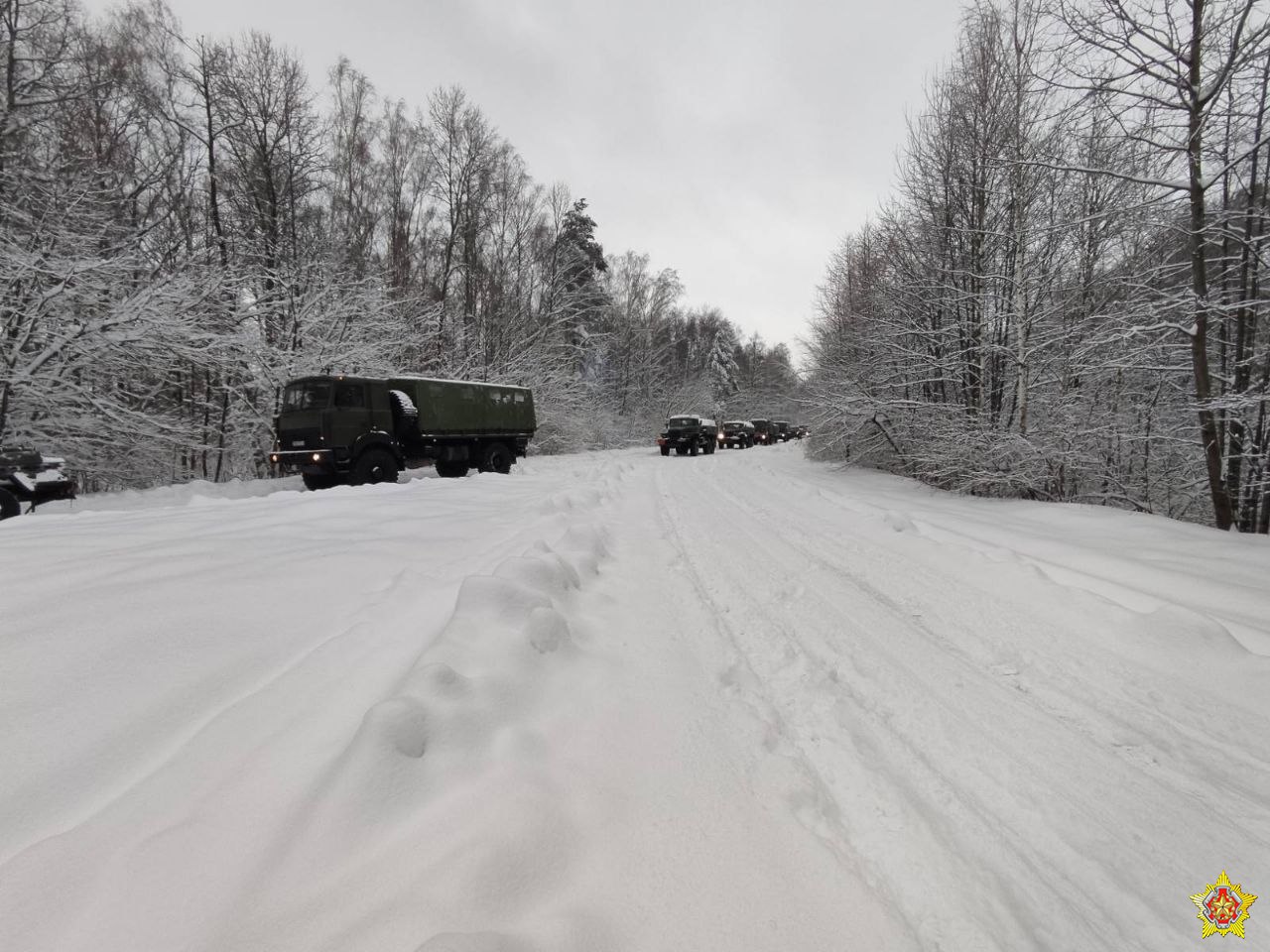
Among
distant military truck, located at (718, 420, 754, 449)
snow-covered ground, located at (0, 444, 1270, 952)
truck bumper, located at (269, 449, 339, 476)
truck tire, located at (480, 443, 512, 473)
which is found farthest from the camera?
distant military truck, located at (718, 420, 754, 449)

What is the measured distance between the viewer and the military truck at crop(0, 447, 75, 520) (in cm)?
707

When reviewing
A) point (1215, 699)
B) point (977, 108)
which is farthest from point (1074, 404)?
point (1215, 699)

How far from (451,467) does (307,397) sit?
3967 millimetres

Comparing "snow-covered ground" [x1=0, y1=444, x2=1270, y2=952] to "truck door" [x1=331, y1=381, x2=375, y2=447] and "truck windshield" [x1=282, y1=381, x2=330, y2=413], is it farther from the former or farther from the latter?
"truck windshield" [x1=282, y1=381, x2=330, y2=413]

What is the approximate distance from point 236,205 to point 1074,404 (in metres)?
22.3

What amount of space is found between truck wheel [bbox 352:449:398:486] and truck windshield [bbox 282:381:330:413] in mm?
1343

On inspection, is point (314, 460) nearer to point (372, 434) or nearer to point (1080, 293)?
point (372, 434)

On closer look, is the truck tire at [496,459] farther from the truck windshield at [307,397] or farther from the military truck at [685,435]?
the military truck at [685,435]

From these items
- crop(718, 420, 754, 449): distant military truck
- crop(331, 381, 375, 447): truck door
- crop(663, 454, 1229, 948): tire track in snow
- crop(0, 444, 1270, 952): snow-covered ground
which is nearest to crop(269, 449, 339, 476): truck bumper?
crop(331, 381, 375, 447): truck door

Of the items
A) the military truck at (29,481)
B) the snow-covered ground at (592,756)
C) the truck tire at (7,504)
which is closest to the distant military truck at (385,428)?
the military truck at (29,481)

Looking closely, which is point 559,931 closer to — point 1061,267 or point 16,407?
point 1061,267

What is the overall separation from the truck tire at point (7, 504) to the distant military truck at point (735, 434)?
30661 millimetres

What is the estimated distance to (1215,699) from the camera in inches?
101

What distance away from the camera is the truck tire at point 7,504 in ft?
22.9
